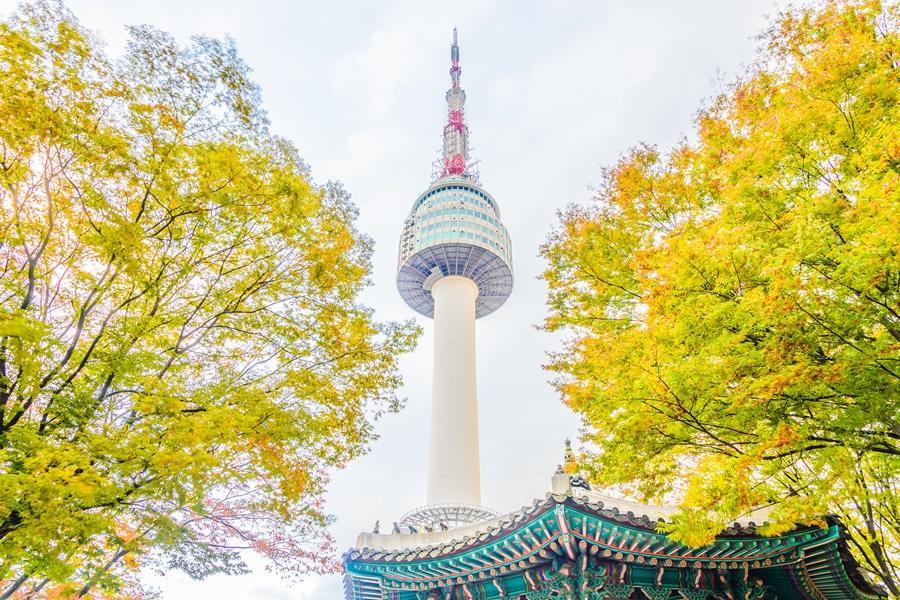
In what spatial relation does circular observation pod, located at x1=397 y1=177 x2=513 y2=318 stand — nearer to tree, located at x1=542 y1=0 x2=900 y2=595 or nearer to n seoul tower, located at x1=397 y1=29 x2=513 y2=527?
n seoul tower, located at x1=397 y1=29 x2=513 y2=527

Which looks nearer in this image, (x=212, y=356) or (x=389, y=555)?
(x=212, y=356)

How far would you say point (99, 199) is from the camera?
6617 mm

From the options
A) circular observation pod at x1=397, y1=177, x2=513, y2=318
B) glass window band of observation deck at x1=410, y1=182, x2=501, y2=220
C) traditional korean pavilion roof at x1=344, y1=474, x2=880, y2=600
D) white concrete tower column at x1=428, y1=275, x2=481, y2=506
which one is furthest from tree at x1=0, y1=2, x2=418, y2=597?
glass window band of observation deck at x1=410, y1=182, x2=501, y2=220

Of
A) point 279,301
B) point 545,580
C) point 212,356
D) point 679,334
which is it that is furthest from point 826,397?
point 212,356

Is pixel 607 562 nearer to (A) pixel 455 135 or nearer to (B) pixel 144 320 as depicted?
(B) pixel 144 320

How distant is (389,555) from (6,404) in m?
8.59

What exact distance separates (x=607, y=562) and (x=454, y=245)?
108ft

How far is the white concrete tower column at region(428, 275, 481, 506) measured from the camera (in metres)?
31.7

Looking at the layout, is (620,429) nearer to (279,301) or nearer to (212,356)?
(279,301)

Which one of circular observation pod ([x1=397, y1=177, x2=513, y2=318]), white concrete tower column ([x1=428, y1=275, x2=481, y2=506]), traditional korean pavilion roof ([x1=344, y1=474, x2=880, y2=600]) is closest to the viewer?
traditional korean pavilion roof ([x1=344, y1=474, x2=880, y2=600])

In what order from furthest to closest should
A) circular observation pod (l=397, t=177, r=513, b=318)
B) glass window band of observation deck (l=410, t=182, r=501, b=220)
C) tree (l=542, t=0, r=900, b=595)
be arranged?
1. glass window band of observation deck (l=410, t=182, r=501, b=220)
2. circular observation pod (l=397, t=177, r=513, b=318)
3. tree (l=542, t=0, r=900, b=595)

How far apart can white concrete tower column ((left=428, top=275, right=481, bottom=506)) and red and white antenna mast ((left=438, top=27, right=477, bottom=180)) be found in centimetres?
1241

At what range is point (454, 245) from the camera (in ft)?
137

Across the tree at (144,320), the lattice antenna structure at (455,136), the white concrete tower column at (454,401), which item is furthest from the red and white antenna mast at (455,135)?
the tree at (144,320)
